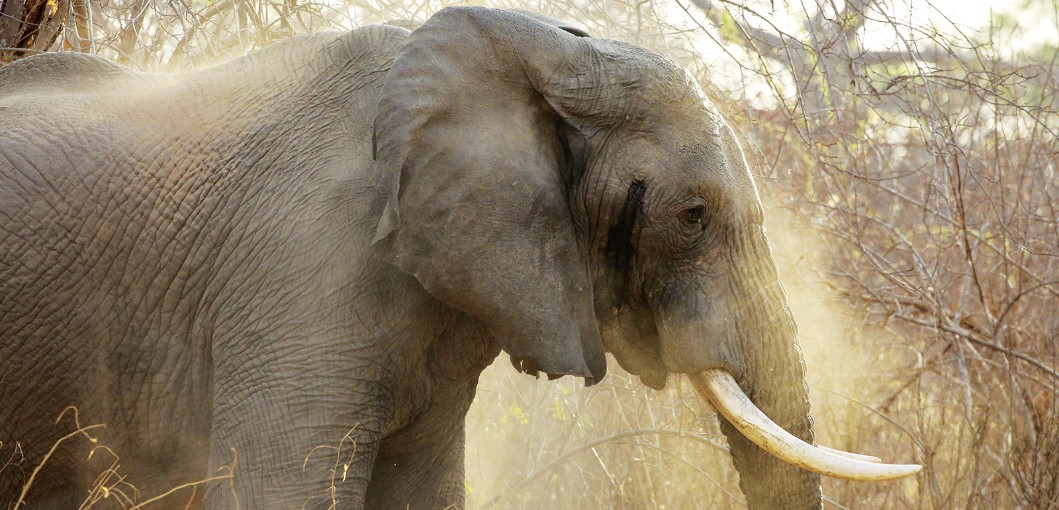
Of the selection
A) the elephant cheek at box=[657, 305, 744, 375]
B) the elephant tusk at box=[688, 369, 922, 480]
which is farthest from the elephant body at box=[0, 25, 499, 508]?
the elephant tusk at box=[688, 369, 922, 480]

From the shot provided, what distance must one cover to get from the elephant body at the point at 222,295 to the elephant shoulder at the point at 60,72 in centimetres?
19

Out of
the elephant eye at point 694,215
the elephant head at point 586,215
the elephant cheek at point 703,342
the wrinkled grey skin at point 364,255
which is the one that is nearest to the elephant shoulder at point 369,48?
the wrinkled grey skin at point 364,255

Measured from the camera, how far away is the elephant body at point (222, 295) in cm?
348

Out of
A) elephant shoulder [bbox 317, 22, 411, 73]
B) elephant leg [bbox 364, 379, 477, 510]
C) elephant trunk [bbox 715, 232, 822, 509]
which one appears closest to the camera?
elephant trunk [bbox 715, 232, 822, 509]

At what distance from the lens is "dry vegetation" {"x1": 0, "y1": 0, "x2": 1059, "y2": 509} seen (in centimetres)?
543

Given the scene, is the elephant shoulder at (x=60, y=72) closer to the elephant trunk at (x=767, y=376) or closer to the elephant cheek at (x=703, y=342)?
the elephant cheek at (x=703, y=342)

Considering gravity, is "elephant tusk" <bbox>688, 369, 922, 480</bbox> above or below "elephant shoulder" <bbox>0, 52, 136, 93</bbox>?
below

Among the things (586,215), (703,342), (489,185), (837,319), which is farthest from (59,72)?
(837,319)

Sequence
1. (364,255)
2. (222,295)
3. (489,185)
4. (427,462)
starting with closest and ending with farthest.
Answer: (489,185) < (364,255) < (222,295) < (427,462)

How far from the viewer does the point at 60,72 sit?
14.5 feet

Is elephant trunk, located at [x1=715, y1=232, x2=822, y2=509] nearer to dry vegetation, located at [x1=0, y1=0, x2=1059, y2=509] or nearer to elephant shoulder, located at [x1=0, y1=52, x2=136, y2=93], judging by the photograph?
dry vegetation, located at [x1=0, y1=0, x2=1059, y2=509]

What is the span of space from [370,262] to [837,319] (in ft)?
12.5

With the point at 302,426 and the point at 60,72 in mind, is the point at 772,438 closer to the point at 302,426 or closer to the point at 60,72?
the point at 302,426

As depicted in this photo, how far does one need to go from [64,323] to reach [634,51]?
6.44ft
